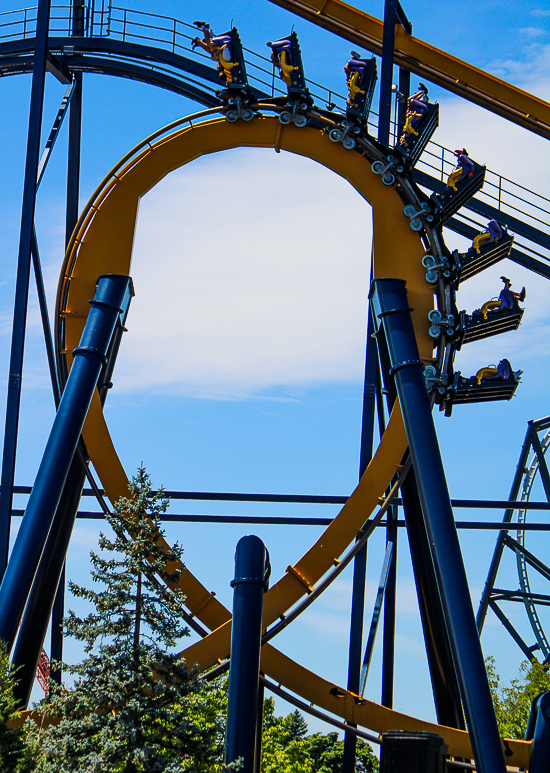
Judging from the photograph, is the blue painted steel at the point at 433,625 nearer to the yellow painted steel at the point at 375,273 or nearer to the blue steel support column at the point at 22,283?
the yellow painted steel at the point at 375,273

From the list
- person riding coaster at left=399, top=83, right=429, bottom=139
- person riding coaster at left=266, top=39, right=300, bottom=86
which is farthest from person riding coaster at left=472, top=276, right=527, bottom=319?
person riding coaster at left=266, top=39, right=300, bottom=86

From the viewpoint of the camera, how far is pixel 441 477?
10.5 meters

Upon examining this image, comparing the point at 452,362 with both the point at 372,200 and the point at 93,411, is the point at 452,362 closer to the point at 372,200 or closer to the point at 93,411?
the point at 372,200

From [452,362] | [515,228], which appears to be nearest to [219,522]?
[452,362]

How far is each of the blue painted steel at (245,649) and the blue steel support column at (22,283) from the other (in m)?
4.10

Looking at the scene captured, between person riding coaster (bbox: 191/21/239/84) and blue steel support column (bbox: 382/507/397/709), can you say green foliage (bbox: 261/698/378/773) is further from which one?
person riding coaster (bbox: 191/21/239/84)

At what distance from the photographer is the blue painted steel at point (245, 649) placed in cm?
803

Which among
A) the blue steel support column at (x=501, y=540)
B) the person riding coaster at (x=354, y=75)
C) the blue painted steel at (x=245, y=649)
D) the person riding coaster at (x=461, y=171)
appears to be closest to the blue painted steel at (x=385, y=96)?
the person riding coaster at (x=354, y=75)

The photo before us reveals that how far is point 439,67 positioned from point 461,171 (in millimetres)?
2416

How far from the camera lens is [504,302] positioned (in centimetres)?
1248

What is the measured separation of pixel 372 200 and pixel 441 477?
4203mm

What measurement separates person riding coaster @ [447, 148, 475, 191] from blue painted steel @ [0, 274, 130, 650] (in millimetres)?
4513

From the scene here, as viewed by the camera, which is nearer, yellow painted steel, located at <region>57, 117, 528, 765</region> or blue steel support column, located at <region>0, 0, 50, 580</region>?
yellow painted steel, located at <region>57, 117, 528, 765</region>

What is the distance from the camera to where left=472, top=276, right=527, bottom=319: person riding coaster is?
40.9 feet
